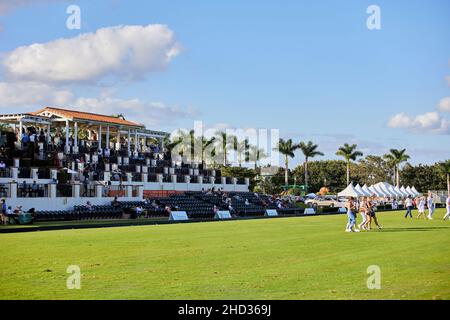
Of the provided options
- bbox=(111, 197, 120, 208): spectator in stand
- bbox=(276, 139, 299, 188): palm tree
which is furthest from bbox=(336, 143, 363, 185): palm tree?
bbox=(111, 197, 120, 208): spectator in stand

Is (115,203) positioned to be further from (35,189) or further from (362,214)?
(362,214)

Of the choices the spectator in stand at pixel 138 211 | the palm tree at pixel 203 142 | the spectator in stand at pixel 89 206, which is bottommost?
the spectator in stand at pixel 138 211

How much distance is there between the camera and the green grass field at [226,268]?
41.0ft

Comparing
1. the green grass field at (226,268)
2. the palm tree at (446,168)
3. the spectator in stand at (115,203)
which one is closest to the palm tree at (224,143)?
the palm tree at (446,168)

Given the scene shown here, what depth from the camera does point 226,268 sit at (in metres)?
16.2

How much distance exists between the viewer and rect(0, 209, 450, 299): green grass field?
1248 cm

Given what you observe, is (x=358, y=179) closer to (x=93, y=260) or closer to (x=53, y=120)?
(x=53, y=120)

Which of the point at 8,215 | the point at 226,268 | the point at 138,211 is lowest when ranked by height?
the point at 226,268

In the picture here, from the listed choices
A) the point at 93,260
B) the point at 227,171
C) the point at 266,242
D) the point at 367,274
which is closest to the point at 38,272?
the point at 93,260

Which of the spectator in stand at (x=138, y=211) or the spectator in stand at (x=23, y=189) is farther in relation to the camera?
the spectator in stand at (x=138, y=211)

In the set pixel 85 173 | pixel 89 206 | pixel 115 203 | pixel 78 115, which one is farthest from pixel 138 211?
pixel 78 115

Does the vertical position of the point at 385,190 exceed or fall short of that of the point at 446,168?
it falls short

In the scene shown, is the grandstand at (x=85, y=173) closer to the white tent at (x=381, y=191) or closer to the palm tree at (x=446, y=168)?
the white tent at (x=381, y=191)

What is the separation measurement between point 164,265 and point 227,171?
3482 inches
